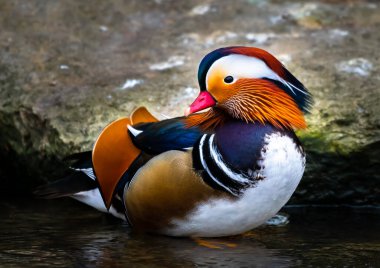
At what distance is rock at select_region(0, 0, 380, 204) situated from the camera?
5.14 m

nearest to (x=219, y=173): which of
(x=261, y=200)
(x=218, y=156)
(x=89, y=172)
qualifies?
(x=218, y=156)

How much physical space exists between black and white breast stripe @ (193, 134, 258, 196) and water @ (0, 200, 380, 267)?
331mm

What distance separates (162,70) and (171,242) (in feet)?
5.94

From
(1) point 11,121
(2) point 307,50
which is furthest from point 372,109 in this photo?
(1) point 11,121

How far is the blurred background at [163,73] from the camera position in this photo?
16.8ft

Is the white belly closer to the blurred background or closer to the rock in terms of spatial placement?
the blurred background

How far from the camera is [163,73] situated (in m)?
5.82

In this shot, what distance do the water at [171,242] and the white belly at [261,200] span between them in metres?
0.12

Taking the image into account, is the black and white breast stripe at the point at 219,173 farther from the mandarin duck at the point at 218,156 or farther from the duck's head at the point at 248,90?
the duck's head at the point at 248,90

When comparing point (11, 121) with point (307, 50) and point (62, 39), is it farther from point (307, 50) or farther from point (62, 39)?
point (307, 50)

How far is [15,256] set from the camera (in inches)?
157

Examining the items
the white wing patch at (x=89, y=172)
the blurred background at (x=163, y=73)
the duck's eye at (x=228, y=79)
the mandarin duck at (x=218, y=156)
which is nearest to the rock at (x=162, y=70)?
the blurred background at (x=163, y=73)

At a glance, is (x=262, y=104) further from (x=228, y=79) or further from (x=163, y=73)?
(x=163, y=73)

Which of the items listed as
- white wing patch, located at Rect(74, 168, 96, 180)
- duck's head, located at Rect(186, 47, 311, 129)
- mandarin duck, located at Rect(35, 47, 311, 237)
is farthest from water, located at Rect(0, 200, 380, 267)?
duck's head, located at Rect(186, 47, 311, 129)
